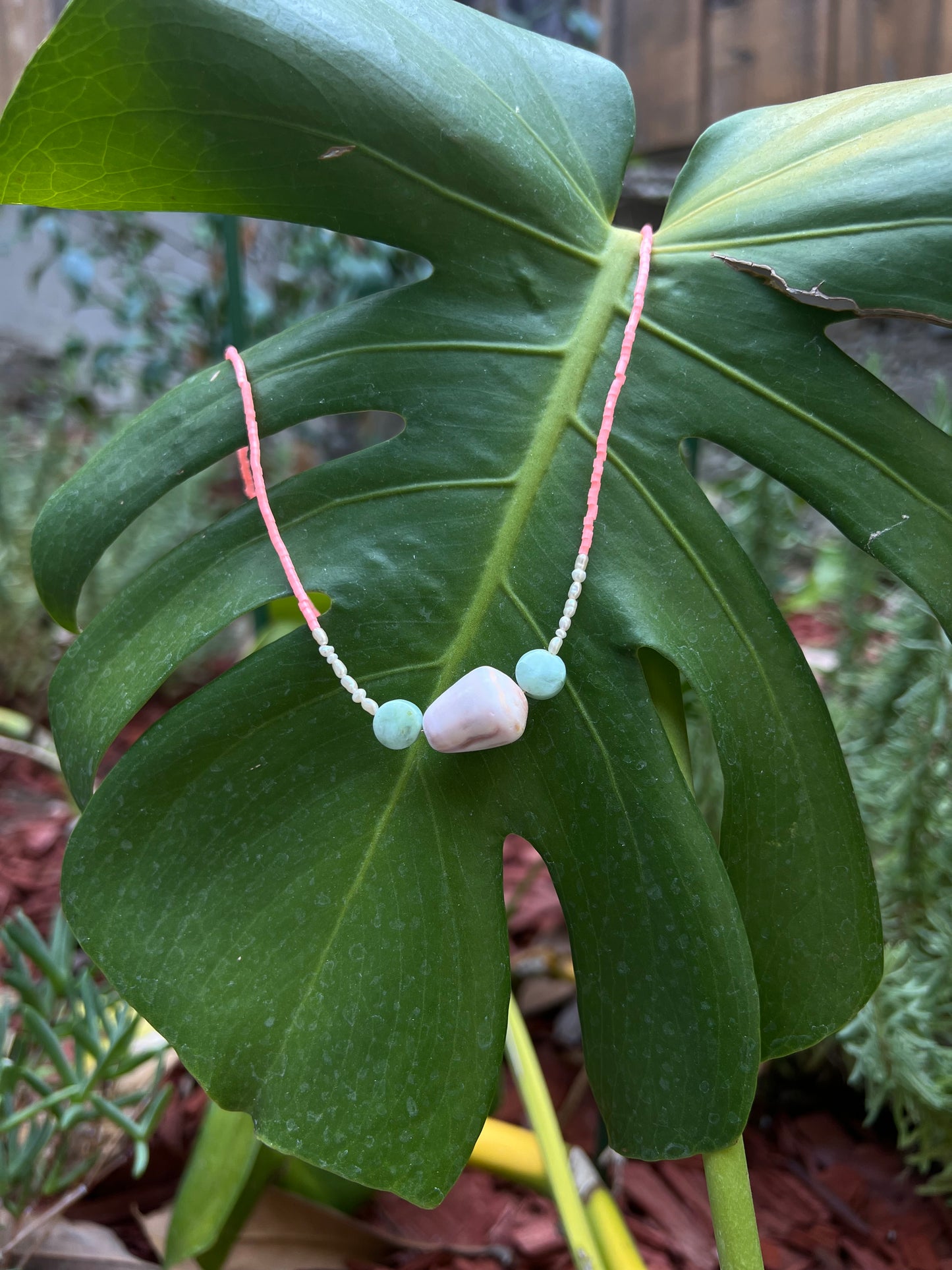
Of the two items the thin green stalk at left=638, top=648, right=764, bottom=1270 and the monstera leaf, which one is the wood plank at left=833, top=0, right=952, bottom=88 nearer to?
the monstera leaf

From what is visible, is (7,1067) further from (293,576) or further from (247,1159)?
(293,576)

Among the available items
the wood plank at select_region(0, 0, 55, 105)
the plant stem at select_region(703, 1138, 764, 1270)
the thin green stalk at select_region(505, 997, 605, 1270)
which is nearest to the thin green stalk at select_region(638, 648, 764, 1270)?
the plant stem at select_region(703, 1138, 764, 1270)

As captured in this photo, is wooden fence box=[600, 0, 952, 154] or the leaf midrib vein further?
wooden fence box=[600, 0, 952, 154]

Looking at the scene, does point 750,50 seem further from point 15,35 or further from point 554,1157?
point 554,1157

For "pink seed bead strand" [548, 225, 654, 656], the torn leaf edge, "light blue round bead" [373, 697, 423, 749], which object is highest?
the torn leaf edge

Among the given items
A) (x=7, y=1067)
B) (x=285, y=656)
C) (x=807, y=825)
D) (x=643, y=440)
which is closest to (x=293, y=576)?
(x=285, y=656)

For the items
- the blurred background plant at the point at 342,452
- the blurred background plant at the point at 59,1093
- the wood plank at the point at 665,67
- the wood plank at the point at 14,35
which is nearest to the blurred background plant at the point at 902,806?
the blurred background plant at the point at 342,452
